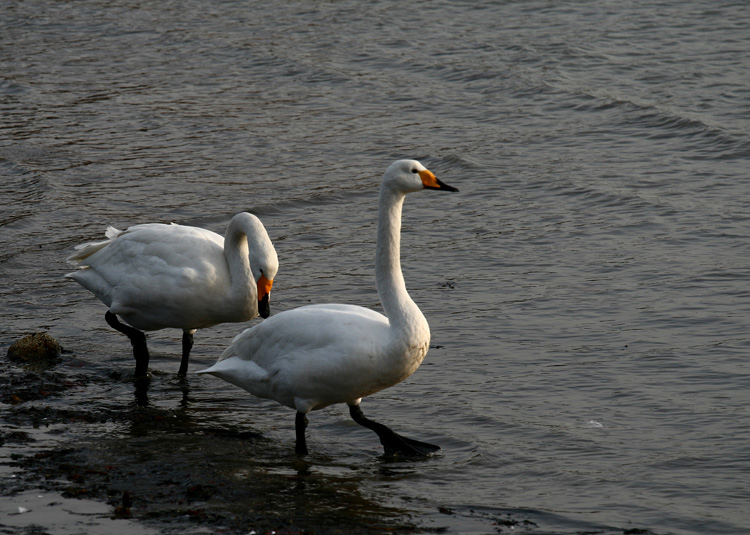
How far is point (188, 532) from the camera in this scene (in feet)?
17.6

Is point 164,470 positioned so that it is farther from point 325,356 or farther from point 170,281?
point 170,281

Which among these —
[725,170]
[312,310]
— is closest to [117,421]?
[312,310]

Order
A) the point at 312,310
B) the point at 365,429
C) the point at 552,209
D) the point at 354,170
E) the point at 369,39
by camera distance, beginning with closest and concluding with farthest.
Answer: the point at 312,310
the point at 365,429
the point at 552,209
the point at 354,170
the point at 369,39

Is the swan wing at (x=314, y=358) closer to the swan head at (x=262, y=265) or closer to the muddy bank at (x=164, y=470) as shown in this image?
the swan head at (x=262, y=265)

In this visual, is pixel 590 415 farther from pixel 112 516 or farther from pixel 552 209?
pixel 552 209

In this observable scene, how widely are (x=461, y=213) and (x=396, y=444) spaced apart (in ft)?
19.6

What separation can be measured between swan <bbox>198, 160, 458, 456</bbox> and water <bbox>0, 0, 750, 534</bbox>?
0.38 m

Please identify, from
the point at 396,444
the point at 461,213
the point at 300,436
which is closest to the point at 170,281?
the point at 300,436

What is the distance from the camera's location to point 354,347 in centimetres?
612

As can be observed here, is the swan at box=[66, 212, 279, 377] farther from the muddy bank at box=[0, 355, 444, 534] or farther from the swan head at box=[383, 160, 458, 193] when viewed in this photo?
the swan head at box=[383, 160, 458, 193]

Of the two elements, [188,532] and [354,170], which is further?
[354,170]

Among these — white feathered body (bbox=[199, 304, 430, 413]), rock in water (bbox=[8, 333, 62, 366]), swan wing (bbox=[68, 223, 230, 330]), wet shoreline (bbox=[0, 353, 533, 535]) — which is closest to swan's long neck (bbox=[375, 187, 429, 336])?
white feathered body (bbox=[199, 304, 430, 413])

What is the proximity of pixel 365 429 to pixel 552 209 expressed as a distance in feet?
18.8

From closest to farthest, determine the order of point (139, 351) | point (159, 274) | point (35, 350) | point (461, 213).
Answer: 1. point (159, 274)
2. point (139, 351)
3. point (35, 350)
4. point (461, 213)
